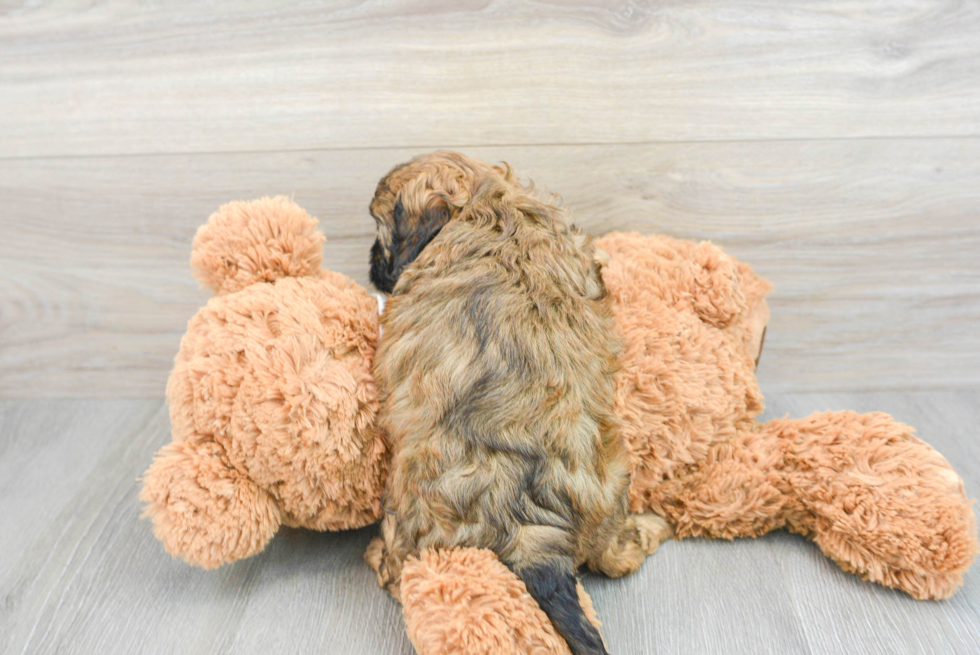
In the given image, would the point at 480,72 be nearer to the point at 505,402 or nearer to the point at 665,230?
the point at 665,230

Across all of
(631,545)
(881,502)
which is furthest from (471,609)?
(881,502)

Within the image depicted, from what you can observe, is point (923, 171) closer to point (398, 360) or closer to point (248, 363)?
point (398, 360)

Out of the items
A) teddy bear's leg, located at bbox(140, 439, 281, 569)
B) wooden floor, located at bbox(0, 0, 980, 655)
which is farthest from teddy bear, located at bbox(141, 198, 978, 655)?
wooden floor, located at bbox(0, 0, 980, 655)

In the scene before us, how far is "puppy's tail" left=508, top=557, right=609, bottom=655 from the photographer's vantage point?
2.73ft

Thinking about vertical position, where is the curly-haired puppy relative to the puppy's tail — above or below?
above

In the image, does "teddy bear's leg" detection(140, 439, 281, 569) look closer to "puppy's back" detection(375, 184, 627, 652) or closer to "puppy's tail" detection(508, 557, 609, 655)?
"puppy's back" detection(375, 184, 627, 652)

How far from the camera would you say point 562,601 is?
85cm

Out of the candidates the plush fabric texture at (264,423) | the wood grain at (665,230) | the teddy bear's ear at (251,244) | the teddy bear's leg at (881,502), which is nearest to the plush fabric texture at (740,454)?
the teddy bear's leg at (881,502)

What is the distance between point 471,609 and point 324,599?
34 cm

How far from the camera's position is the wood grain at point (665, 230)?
4.60ft

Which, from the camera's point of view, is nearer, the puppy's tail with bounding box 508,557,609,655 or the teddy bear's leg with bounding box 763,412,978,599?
the puppy's tail with bounding box 508,557,609,655

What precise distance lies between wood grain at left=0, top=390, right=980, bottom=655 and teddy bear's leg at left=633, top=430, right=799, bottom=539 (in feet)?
0.12

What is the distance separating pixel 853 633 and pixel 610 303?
22.9 inches

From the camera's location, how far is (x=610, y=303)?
3.63 ft
